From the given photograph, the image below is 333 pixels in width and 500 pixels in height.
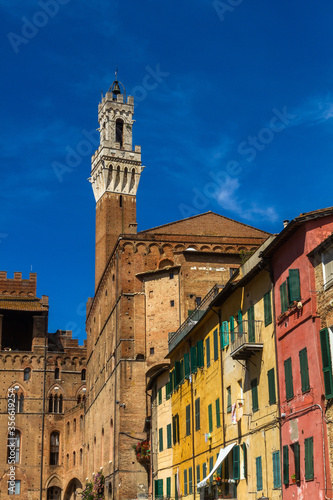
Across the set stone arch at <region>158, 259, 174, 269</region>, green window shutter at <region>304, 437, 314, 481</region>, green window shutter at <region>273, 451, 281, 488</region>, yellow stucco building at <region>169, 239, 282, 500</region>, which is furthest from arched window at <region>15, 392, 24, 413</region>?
green window shutter at <region>304, 437, 314, 481</region>

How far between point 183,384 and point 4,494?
3468 centimetres

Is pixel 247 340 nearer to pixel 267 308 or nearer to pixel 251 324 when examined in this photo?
pixel 251 324

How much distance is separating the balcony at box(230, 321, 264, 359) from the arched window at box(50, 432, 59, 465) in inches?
1700

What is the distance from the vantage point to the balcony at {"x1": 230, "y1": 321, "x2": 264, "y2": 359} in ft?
76.0

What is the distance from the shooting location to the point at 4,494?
61.9m

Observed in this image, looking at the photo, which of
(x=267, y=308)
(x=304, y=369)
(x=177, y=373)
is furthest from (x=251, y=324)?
(x=177, y=373)

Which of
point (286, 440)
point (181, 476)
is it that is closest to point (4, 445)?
point (181, 476)

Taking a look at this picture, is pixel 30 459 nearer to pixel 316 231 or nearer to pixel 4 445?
pixel 4 445

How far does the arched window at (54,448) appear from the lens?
64.4 meters

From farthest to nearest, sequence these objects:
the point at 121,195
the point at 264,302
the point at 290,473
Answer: the point at 121,195 < the point at 264,302 < the point at 290,473

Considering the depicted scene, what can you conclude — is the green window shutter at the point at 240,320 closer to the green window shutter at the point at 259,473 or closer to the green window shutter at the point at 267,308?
the green window shutter at the point at 267,308

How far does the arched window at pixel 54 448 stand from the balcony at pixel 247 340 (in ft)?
142

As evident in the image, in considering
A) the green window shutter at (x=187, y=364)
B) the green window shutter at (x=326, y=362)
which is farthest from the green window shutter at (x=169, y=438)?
the green window shutter at (x=326, y=362)

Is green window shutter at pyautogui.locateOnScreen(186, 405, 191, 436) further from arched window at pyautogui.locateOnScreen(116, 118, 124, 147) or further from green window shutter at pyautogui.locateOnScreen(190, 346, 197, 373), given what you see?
arched window at pyautogui.locateOnScreen(116, 118, 124, 147)
